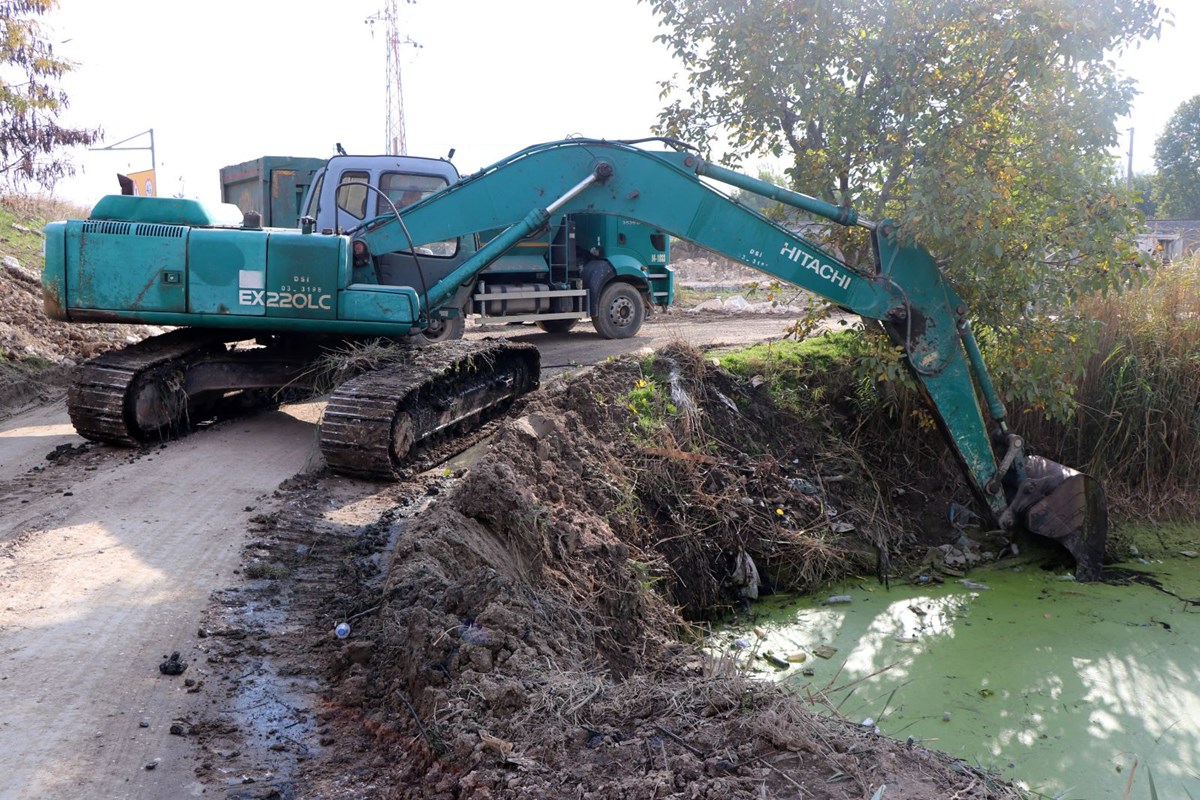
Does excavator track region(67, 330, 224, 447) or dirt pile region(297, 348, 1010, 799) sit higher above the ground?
excavator track region(67, 330, 224, 447)

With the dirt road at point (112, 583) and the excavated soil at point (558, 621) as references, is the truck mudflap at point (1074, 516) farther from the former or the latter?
the dirt road at point (112, 583)

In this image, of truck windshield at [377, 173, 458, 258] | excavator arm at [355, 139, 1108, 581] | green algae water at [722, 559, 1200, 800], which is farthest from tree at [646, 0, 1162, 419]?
truck windshield at [377, 173, 458, 258]

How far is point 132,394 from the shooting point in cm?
690

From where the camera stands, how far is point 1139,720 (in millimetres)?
5418

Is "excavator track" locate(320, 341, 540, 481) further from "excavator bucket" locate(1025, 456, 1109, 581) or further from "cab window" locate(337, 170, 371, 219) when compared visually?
"excavator bucket" locate(1025, 456, 1109, 581)

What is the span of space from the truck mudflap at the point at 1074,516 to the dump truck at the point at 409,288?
0.02 meters

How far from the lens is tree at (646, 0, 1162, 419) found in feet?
23.8

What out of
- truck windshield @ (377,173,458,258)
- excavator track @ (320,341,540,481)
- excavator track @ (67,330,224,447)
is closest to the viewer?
excavator track @ (320,341,540,481)

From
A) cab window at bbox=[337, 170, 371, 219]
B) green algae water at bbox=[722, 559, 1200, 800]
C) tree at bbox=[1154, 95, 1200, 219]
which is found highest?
tree at bbox=[1154, 95, 1200, 219]

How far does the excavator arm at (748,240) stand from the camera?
23.1 feet

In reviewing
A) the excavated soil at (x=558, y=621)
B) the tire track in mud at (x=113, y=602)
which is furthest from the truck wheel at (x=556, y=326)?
the tire track in mud at (x=113, y=602)

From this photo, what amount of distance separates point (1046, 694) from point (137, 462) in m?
5.78

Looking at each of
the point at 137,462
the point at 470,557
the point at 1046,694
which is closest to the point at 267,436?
the point at 137,462

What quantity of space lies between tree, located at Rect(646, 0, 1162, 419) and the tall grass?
957mm
